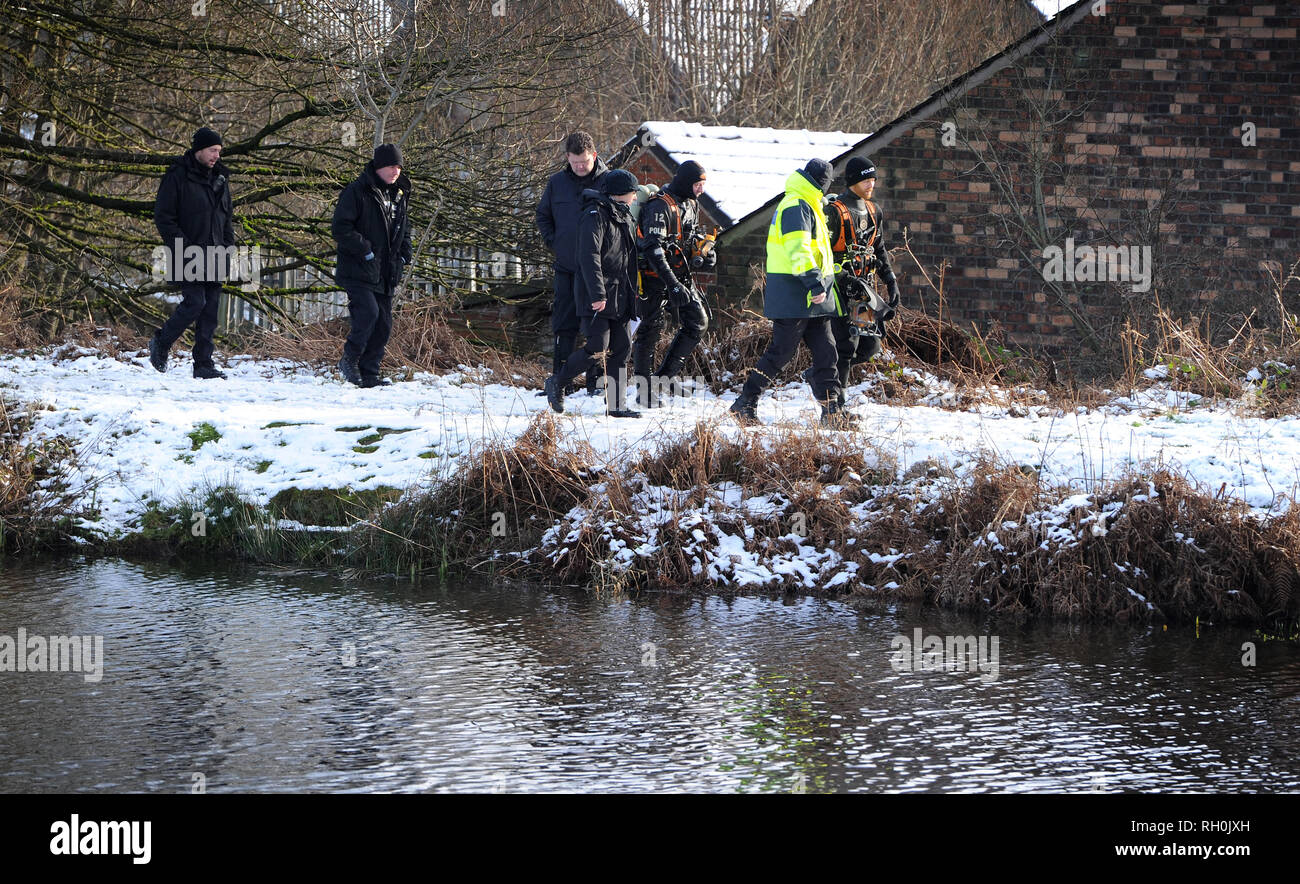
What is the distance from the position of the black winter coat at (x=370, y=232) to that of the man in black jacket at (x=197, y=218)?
105 cm

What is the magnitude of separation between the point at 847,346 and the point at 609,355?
5.40 feet

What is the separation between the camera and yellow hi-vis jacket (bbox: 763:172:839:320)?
9.35 meters

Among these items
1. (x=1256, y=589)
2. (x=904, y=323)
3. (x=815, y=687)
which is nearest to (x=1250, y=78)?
(x=904, y=323)

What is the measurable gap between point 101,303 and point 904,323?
861 centimetres

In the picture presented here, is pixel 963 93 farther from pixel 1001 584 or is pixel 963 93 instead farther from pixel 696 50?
pixel 696 50

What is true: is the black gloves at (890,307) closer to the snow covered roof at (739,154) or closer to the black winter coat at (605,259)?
the black winter coat at (605,259)

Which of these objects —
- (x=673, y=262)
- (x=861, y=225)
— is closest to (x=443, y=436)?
(x=673, y=262)

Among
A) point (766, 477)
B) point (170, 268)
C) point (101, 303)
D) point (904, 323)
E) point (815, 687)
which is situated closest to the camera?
point (815, 687)

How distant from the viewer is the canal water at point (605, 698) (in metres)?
4.76

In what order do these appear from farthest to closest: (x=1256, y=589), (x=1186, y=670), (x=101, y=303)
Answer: (x=101, y=303) → (x=1256, y=589) → (x=1186, y=670)

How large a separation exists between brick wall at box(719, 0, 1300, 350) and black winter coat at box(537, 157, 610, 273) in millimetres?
3970

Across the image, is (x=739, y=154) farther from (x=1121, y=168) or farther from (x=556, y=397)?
(x=556, y=397)

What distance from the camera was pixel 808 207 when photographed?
9391mm

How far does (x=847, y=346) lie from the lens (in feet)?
33.1
